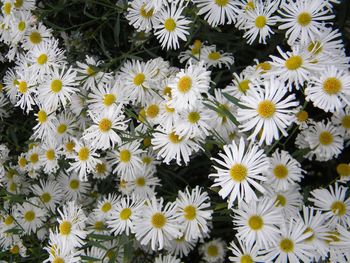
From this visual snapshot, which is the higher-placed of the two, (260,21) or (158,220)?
(260,21)

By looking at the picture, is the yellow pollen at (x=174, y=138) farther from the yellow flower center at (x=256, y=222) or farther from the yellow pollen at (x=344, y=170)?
the yellow pollen at (x=344, y=170)

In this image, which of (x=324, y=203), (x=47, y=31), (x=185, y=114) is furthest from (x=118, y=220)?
(x=47, y=31)

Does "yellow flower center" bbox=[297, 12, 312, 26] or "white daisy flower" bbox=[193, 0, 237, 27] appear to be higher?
"white daisy flower" bbox=[193, 0, 237, 27]

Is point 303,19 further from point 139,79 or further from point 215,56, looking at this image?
point 139,79

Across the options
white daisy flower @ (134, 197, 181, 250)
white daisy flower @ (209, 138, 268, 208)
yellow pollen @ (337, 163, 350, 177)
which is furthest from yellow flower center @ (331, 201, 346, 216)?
white daisy flower @ (134, 197, 181, 250)

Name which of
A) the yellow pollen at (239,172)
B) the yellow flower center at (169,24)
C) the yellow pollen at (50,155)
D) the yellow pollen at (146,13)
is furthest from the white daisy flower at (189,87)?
the yellow pollen at (50,155)

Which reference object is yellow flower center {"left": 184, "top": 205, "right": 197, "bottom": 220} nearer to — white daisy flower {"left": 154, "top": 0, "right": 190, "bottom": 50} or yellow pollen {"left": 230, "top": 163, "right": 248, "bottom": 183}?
yellow pollen {"left": 230, "top": 163, "right": 248, "bottom": 183}

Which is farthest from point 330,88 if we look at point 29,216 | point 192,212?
point 29,216
